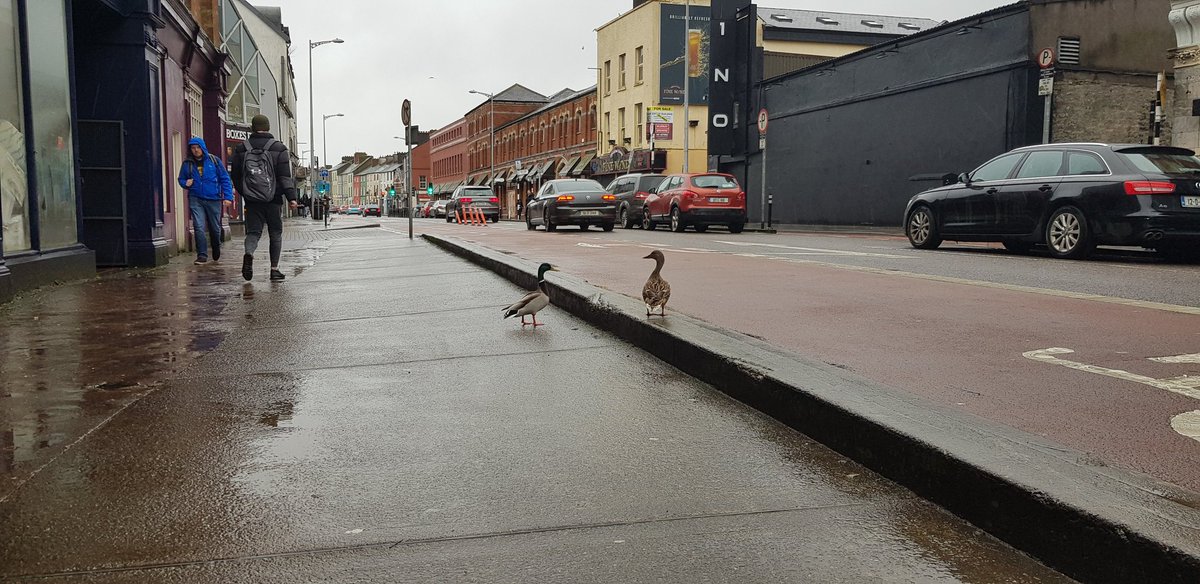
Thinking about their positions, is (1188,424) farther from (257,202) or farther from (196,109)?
(196,109)

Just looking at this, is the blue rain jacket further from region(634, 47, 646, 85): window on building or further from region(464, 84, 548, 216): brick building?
region(464, 84, 548, 216): brick building

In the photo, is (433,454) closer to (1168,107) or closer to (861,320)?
(861,320)

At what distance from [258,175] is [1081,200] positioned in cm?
1007

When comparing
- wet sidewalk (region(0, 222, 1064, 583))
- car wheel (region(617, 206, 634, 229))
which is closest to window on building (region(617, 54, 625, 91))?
car wheel (region(617, 206, 634, 229))

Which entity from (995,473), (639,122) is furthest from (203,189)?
(639,122)

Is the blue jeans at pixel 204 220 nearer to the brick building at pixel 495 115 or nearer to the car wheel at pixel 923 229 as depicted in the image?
the car wheel at pixel 923 229

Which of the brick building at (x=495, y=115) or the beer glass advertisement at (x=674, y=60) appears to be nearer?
the beer glass advertisement at (x=674, y=60)

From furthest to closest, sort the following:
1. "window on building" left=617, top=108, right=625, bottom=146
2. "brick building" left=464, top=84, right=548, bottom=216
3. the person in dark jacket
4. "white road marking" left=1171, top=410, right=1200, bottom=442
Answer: "brick building" left=464, top=84, right=548, bottom=216, "window on building" left=617, top=108, right=625, bottom=146, the person in dark jacket, "white road marking" left=1171, top=410, right=1200, bottom=442

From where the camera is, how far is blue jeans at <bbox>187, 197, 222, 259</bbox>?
13.1 metres

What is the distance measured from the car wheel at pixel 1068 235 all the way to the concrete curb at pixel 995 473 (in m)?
9.03

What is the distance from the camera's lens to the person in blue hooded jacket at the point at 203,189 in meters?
12.8

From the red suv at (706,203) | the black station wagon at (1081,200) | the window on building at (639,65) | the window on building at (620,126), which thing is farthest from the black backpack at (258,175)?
the window on building at (620,126)

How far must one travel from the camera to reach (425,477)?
3.12 metres

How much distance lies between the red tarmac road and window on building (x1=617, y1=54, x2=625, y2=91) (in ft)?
139
